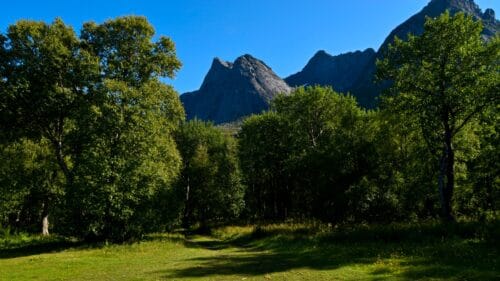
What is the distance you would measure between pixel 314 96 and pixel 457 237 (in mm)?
36539

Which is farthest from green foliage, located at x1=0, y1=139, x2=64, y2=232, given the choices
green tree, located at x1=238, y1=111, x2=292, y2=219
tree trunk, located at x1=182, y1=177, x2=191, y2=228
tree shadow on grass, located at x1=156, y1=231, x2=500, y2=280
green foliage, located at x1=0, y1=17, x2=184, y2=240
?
tree shadow on grass, located at x1=156, y1=231, x2=500, y2=280

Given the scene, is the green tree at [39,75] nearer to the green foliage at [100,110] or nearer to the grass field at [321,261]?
the green foliage at [100,110]

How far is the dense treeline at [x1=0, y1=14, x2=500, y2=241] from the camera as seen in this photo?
2927 cm

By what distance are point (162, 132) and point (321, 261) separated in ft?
79.5

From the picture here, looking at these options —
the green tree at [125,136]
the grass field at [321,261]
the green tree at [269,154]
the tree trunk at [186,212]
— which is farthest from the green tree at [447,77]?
the tree trunk at [186,212]

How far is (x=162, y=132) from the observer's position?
40062 mm

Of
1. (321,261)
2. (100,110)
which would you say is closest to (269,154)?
(100,110)

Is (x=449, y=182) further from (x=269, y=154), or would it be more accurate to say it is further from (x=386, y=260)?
(x=269, y=154)

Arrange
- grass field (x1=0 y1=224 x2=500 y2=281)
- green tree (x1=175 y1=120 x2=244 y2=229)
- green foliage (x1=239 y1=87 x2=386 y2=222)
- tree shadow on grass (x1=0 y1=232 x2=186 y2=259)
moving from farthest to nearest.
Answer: green tree (x1=175 y1=120 x2=244 y2=229) < green foliage (x1=239 y1=87 x2=386 y2=222) < tree shadow on grass (x1=0 y1=232 x2=186 y2=259) < grass field (x1=0 y1=224 x2=500 y2=281)

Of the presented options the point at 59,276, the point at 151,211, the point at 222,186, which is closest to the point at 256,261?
the point at 59,276

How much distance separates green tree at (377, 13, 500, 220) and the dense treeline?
0.08 meters

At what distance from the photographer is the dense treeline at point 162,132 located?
96.0ft

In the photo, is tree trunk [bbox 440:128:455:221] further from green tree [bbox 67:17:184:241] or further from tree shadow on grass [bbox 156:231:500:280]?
green tree [bbox 67:17:184:241]

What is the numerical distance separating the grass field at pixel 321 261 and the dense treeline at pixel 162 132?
17.2 ft
